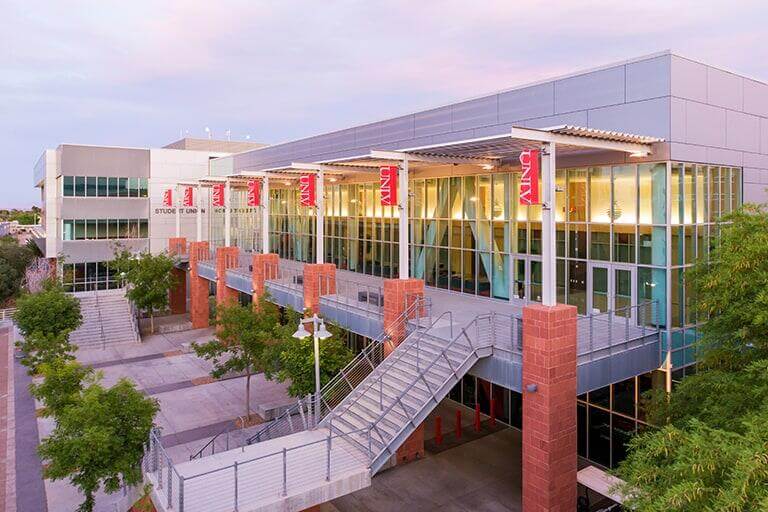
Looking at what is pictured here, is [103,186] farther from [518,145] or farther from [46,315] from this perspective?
[518,145]

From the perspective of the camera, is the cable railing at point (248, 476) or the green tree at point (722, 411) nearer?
the green tree at point (722, 411)

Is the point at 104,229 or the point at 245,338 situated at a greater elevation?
the point at 104,229

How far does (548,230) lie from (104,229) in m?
42.6

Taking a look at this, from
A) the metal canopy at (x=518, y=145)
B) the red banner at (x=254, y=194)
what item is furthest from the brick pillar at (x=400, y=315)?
the red banner at (x=254, y=194)

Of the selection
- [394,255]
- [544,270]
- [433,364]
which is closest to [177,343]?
[394,255]

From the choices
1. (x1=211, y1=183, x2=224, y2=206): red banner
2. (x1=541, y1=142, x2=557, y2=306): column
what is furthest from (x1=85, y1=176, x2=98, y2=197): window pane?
(x1=541, y1=142, x2=557, y2=306): column

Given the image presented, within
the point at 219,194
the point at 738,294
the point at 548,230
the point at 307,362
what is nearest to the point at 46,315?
the point at 219,194

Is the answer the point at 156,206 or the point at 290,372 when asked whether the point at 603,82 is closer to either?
the point at 290,372

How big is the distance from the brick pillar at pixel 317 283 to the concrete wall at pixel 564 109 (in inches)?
279

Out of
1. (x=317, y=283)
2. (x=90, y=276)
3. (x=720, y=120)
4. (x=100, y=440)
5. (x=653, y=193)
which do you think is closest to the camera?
(x=100, y=440)

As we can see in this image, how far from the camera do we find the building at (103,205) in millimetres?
45594

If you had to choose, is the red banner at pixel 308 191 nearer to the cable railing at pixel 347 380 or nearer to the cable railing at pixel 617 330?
the cable railing at pixel 347 380

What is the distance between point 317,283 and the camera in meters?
23.7

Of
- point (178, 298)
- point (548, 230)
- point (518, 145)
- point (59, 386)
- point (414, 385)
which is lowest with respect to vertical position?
point (178, 298)
